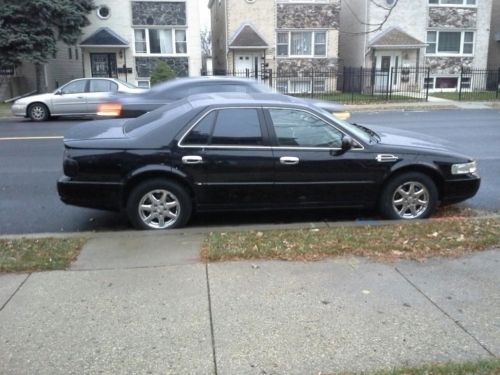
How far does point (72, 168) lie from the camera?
19.6 ft

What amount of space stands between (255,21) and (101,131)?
24081 mm

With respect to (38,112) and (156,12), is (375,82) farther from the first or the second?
(38,112)

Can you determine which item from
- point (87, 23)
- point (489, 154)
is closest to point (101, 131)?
point (489, 154)

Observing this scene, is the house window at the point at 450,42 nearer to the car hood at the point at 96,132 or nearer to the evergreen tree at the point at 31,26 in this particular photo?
the evergreen tree at the point at 31,26

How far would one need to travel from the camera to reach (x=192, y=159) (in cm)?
593

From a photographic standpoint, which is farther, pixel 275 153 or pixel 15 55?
pixel 15 55

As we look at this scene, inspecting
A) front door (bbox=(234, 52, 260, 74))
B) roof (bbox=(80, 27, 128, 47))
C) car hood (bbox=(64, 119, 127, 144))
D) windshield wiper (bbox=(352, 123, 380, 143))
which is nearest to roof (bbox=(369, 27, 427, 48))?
front door (bbox=(234, 52, 260, 74))

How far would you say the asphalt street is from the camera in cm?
659

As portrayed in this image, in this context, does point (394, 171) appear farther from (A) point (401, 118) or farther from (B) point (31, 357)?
(A) point (401, 118)

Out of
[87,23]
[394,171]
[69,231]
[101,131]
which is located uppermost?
[87,23]

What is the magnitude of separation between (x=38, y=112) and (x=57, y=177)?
10.1 meters

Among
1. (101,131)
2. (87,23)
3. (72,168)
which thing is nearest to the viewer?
(72,168)

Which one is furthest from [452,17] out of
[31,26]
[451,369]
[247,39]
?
[451,369]

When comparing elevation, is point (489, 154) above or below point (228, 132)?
below
